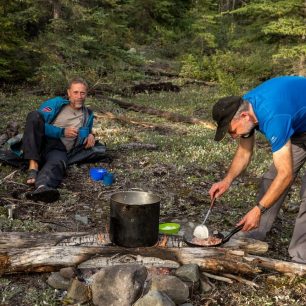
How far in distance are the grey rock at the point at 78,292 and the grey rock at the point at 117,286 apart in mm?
74

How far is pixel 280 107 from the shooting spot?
425cm

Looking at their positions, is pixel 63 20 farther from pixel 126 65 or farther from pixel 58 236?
pixel 58 236

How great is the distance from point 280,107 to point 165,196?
3.48 m

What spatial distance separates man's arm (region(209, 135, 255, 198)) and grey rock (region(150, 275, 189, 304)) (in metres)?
1.31

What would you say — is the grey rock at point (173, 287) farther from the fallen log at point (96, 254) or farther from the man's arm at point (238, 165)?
the man's arm at point (238, 165)

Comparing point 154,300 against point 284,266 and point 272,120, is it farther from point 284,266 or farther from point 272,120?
point 272,120

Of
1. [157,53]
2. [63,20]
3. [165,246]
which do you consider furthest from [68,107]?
[157,53]

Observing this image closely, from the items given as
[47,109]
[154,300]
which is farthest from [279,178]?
[47,109]

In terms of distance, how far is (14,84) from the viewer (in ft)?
63.2

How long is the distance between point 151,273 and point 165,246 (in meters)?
0.38

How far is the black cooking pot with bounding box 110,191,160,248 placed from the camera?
14.3 feet

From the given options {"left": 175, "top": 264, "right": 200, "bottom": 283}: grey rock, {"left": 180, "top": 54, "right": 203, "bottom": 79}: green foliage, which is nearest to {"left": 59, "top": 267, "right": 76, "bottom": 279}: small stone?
{"left": 175, "top": 264, "right": 200, "bottom": 283}: grey rock

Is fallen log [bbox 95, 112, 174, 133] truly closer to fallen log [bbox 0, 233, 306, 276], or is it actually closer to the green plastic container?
the green plastic container

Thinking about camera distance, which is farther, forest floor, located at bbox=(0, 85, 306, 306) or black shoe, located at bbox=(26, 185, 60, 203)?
black shoe, located at bbox=(26, 185, 60, 203)
